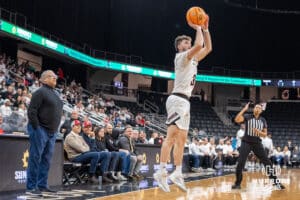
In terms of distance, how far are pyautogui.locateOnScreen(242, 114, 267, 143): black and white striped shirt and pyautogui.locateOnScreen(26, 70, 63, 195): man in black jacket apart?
3637mm

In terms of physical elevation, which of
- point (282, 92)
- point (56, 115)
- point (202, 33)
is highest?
point (282, 92)

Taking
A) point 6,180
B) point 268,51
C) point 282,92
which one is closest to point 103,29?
point 268,51

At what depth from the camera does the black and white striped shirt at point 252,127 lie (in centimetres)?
835

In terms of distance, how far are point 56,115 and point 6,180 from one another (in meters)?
1.45

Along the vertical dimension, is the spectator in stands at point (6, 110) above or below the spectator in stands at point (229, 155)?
above

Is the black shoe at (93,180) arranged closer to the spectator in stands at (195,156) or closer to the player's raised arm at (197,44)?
the player's raised arm at (197,44)

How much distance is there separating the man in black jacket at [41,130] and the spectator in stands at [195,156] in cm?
1004

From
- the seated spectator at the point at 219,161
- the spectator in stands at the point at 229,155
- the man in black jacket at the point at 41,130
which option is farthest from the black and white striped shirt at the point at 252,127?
the spectator in stands at the point at 229,155

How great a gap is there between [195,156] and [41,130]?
1060 cm

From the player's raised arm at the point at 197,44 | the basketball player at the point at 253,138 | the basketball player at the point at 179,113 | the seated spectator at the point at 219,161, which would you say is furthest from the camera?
the seated spectator at the point at 219,161

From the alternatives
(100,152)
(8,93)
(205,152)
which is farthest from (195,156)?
(100,152)

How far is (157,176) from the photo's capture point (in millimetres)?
5133

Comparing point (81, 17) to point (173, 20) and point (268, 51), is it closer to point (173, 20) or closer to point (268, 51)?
point (173, 20)

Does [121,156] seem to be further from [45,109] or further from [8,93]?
[8,93]
